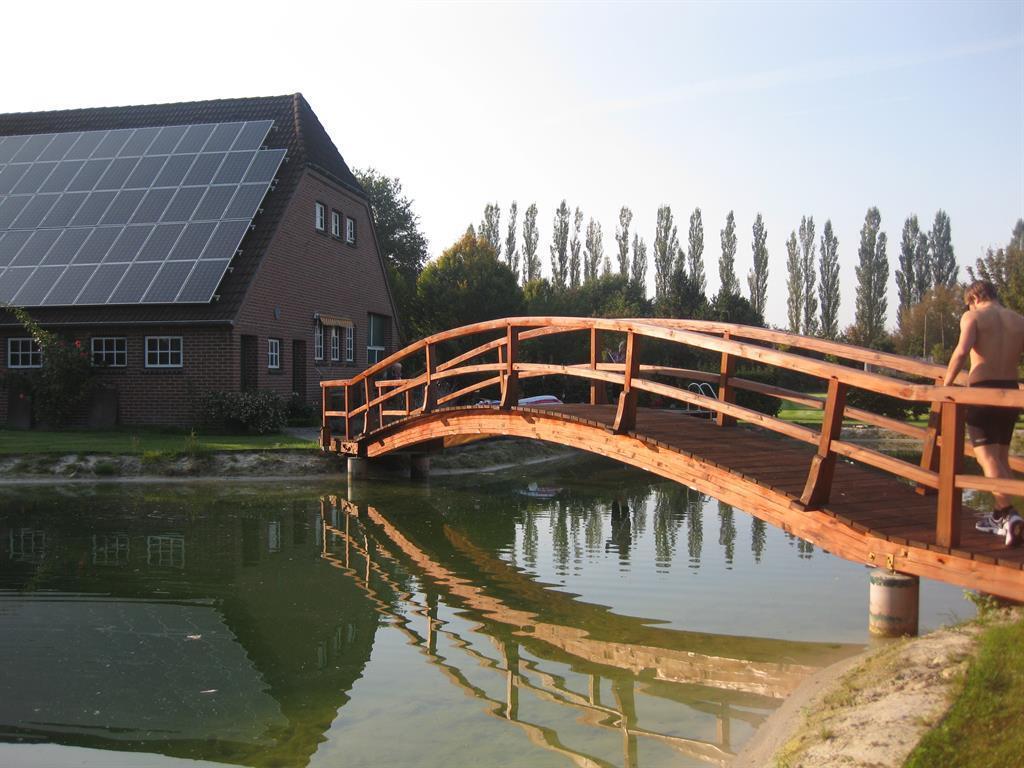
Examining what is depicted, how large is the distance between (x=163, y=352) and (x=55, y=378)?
→ 2261 mm

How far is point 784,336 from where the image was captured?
26.6 ft

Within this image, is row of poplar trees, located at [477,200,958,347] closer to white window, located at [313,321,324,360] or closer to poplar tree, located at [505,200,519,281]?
poplar tree, located at [505,200,519,281]

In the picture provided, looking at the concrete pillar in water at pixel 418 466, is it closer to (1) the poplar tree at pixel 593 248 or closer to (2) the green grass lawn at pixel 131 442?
(2) the green grass lawn at pixel 131 442

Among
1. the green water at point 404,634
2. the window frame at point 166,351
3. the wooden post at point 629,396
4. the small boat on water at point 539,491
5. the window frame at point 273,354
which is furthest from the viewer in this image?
the window frame at point 273,354

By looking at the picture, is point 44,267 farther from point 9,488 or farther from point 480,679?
point 480,679

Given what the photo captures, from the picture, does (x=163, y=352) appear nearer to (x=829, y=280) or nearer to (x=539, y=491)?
(x=539, y=491)

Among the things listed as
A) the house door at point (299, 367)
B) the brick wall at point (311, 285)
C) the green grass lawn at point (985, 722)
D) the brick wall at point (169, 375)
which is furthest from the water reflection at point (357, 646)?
the house door at point (299, 367)

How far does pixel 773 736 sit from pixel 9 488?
14.5 m

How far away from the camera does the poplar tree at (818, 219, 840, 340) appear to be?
63656mm

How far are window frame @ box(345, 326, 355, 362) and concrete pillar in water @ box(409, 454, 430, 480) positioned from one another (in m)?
9.16

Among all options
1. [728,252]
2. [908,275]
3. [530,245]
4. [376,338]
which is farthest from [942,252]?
[376,338]

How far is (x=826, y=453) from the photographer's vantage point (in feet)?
24.0

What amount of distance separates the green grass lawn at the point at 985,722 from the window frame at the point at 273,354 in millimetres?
18988

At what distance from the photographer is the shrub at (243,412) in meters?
20.1
